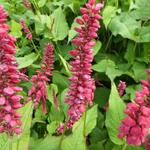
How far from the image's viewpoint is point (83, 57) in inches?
98.0

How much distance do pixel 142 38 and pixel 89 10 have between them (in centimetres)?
245

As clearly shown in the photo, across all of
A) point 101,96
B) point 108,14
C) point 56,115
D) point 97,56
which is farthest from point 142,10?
point 56,115

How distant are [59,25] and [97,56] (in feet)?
1.96

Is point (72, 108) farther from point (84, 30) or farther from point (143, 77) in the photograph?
point (143, 77)

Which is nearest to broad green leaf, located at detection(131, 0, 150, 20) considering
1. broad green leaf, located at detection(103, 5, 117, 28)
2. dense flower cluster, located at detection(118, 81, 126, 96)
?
broad green leaf, located at detection(103, 5, 117, 28)

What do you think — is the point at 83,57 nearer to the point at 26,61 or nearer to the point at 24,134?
the point at 24,134

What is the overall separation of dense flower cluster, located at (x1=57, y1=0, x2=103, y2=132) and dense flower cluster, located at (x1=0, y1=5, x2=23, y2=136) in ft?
1.33

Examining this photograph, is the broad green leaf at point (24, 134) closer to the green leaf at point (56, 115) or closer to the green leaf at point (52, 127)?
the green leaf at point (52, 127)

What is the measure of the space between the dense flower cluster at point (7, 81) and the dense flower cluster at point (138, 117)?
660 millimetres

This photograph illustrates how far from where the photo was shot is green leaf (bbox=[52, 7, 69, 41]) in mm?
4930

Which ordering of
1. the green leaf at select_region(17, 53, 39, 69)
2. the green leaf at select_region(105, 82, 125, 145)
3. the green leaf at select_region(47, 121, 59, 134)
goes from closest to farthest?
the green leaf at select_region(105, 82, 125, 145) < the green leaf at select_region(47, 121, 59, 134) < the green leaf at select_region(17, 53, 39, 69)

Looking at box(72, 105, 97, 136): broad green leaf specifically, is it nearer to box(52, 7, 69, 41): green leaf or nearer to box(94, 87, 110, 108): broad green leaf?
box(94, 87, 110, 108): broad green leaf

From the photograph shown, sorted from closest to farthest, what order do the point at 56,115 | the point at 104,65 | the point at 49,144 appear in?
the point at 49,144
the point at 56,115
the point at 104,65

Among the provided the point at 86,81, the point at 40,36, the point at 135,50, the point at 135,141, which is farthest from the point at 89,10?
the point at 40,36
